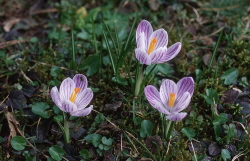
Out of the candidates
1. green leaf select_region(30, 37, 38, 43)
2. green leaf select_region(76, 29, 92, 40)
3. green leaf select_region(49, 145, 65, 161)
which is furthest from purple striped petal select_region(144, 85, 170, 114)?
green leaf select_region(30, 37, 38, 43)

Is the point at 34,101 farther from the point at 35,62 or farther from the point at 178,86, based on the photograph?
the point at 178,86

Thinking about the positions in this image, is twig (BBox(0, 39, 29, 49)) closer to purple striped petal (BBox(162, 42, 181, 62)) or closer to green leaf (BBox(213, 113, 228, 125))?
purple striped petal (BBox(162, 42, 181, 62))

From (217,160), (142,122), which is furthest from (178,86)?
(217,160)

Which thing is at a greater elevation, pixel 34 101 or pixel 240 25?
pixel 240 25

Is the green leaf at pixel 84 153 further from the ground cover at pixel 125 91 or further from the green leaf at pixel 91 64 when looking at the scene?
the green leaf at pixel 91 64

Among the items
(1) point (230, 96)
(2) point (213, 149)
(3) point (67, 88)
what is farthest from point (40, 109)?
(1) point (230, 96)

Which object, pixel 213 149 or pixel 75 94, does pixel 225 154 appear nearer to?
pixel 213 149

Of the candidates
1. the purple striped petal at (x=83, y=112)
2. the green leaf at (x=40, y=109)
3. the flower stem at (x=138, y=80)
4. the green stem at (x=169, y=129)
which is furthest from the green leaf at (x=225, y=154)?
the green leaf at (x=40, y=109)
